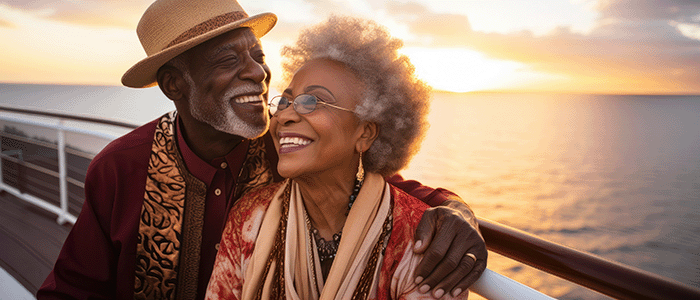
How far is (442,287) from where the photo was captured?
1.24m

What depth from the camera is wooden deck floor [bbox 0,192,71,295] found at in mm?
3168

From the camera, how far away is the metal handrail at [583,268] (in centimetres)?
101

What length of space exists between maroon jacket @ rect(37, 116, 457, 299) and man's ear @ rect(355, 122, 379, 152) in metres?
0.80

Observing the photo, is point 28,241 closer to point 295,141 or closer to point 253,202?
point 253,202

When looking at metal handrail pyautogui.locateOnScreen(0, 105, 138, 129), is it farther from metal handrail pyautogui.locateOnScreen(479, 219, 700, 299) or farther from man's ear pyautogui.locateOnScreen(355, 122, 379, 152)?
metal handrail pyautogui.locateOnScreen(479, 219, 700, 299)

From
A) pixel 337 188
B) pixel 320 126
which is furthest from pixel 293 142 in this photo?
pixel 337 188

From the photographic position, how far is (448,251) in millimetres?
1267

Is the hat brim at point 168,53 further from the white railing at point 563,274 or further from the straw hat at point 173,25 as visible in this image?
the white railing at point 563,274

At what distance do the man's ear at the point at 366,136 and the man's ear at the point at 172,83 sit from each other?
1075 mm

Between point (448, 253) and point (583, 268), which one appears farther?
point (448, 253)

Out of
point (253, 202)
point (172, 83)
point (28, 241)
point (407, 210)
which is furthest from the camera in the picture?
point (28, 241)

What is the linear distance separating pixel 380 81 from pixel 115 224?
1.51 m

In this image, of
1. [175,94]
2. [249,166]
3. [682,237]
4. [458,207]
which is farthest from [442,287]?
[682,237]

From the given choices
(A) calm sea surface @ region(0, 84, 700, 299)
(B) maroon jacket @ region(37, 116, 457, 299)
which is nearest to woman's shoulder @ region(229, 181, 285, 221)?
(B) maroon jacket @ region(37, 116, 457, 299)
